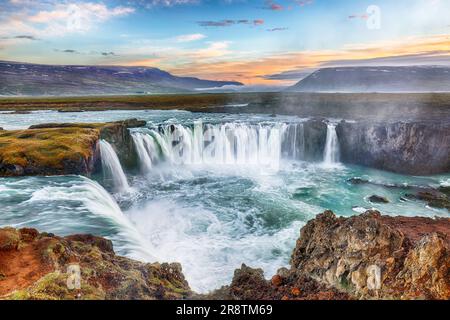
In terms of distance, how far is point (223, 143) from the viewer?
38.1 meters

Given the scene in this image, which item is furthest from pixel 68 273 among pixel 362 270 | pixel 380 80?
pixel 380 80

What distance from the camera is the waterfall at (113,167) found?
26031mm

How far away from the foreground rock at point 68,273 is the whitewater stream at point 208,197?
2.85 metres

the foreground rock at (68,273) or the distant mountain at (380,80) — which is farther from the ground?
the distant mountain at (380,80)

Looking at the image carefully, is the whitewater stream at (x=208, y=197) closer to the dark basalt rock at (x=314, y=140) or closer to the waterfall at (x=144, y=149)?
the waterfall at (x=144, y=149)

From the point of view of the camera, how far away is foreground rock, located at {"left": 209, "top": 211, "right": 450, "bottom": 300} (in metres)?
6.18

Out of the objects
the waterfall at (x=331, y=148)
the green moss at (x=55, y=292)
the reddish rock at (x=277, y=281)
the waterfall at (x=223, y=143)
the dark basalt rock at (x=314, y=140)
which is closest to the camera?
the green moss at (x=55, y=292)

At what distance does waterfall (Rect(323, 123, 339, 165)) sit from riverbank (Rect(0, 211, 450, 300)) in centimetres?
2934

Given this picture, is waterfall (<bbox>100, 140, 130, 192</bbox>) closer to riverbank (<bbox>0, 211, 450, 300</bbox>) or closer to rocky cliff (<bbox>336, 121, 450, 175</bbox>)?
riverbank (<bbox>0, 211, 450, 300</bbox>)

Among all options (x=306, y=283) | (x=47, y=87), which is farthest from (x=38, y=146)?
(x=47, y=87)

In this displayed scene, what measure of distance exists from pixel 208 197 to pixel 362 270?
59.6 feet

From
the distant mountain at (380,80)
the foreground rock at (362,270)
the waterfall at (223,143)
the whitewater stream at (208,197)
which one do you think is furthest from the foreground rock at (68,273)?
the distant mountain at (380,80)

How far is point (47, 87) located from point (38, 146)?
184m

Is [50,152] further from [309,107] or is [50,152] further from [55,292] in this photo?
[309,107]
